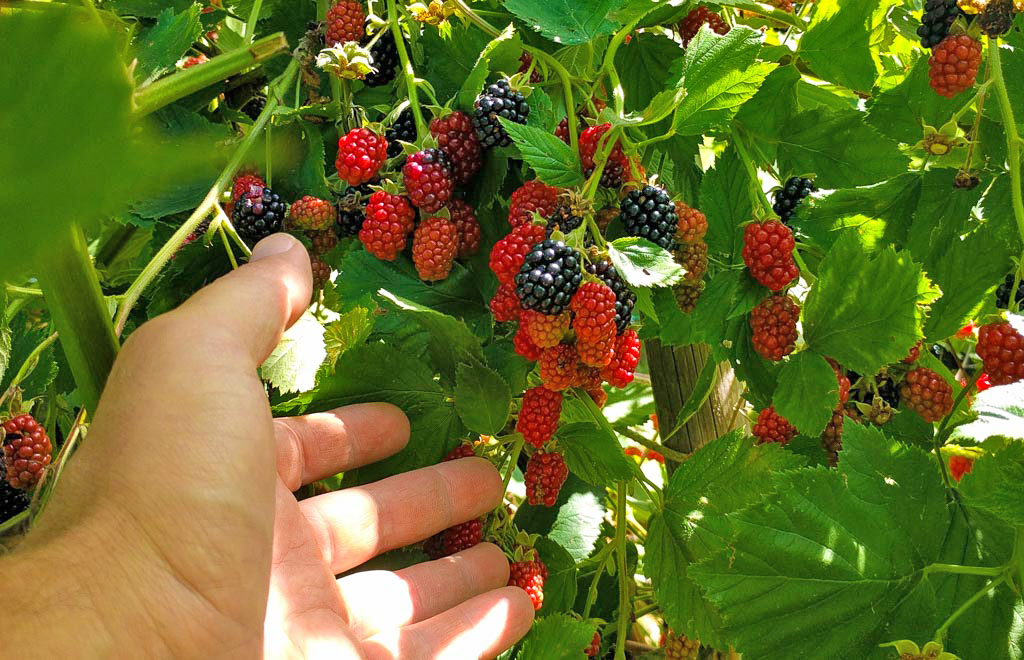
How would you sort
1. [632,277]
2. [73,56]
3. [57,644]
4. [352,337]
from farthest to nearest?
[352,337] → [632,277] → [57,644] → [73,56]

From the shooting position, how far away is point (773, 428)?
2.98 ft

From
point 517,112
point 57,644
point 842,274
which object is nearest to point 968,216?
point 842,274

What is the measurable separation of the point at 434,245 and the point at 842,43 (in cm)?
52

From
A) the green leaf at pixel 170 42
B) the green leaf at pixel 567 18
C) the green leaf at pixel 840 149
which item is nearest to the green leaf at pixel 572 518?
the green leaf at pixel 840 149

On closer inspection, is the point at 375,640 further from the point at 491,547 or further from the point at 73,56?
the point at 73,56

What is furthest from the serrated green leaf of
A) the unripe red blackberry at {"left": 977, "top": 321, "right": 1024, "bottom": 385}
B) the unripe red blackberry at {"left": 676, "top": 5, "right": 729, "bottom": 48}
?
the unripe red blackberry at {"left": 977, "top": 321, "right": 1024, "bottom": 385}

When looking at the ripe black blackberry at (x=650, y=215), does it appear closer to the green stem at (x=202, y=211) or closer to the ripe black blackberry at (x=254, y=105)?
the green stem at (x=202, y=211)

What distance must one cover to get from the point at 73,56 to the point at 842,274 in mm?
831

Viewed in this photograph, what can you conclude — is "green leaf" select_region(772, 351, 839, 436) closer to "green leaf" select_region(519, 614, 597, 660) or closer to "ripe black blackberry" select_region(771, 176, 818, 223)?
"ripe black blackberry" select_region(771, 176, 818, 223)

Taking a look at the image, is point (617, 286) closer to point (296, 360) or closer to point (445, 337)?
point (445, 337)

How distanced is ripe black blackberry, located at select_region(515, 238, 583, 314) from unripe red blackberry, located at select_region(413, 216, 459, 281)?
0.15m

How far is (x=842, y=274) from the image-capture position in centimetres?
83

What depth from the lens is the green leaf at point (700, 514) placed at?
893mm

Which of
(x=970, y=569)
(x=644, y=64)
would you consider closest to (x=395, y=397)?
(x=644, y=64)
